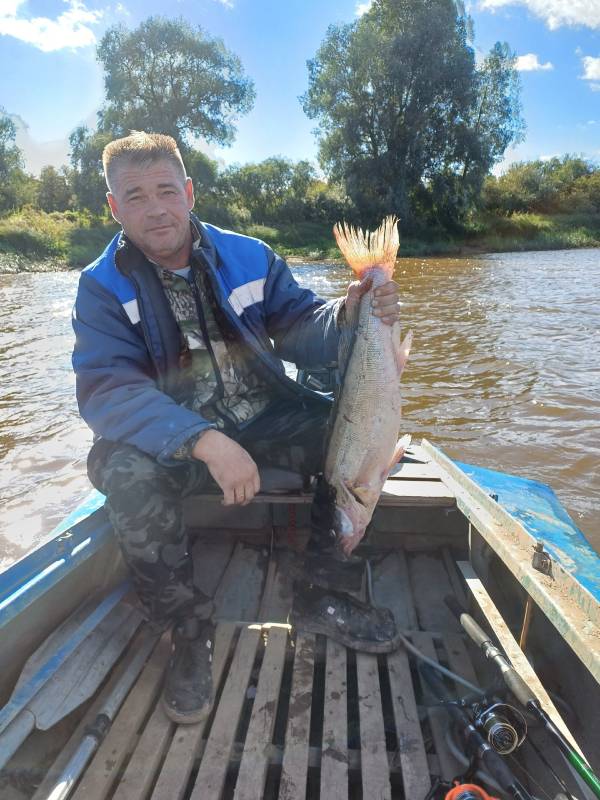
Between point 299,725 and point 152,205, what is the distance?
234 cm

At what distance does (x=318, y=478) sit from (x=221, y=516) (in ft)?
2.83

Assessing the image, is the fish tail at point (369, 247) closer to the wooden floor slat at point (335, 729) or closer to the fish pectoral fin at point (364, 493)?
the fish pectoral fin at point (364, 493)

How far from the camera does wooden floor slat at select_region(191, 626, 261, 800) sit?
184 centimetres

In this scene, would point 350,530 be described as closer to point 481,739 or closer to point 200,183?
point 481,739

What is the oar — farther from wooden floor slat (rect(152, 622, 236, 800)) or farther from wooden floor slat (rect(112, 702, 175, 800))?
wooden floor slat (rect(152, 622, 236, 800))

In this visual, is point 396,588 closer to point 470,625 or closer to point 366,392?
point 470,625

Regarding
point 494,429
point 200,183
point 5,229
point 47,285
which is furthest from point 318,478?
point 200,183

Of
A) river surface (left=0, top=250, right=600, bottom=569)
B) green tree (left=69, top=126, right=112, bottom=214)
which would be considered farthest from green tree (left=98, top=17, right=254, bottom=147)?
river surface (left=0, top=250, right=600, bottom=569)

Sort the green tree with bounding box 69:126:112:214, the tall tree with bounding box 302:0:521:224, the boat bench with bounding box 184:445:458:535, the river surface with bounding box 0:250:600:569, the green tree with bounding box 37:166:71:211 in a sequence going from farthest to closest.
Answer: the green tree with bounding box 37:166:71:211 < the green tree with bounding box 69:126:112:214 < the tall tree with bounding box 302:0:521:224 < the river surface with bounding box 0:250:600:569 < the boat bench with bounding box 184:445:458:535

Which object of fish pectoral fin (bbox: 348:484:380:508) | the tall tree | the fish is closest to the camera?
the fish

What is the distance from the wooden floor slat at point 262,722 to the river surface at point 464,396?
2578 millimetres

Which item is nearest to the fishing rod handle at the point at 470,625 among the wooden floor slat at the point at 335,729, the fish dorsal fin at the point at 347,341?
the wooden floor slat at the point at 335,729

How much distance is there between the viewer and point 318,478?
2820 millimetres

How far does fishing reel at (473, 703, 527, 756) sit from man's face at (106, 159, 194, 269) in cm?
236
